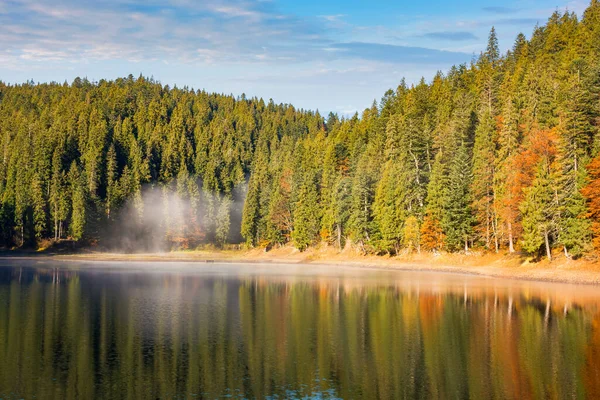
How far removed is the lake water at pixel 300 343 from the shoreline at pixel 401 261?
18.7 ft

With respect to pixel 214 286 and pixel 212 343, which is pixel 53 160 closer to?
pixel 214 286

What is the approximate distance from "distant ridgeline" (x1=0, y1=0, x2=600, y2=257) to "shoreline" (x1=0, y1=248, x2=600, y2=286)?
2.18m

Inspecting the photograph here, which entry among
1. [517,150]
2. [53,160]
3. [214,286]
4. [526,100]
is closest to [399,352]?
[214,286]

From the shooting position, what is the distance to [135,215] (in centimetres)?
15450

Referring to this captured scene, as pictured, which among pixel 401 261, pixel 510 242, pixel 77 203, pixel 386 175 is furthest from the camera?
pixel 77 203

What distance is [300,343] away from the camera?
3450 cm

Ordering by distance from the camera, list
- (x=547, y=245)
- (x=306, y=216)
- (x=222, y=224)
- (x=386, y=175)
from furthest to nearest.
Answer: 1. (x=222, y=224)
2. (x=306, y=216)
3. (x=386, y=175)
4. (x=547, y=245)

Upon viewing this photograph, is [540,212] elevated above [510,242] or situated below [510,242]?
above

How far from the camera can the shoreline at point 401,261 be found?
6662 cm

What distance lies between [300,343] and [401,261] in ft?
212

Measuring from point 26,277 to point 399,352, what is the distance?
5687cm

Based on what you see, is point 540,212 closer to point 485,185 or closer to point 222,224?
point 485,185

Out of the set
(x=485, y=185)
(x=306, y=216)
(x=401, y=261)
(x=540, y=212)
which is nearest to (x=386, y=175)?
(x=401, y=261)

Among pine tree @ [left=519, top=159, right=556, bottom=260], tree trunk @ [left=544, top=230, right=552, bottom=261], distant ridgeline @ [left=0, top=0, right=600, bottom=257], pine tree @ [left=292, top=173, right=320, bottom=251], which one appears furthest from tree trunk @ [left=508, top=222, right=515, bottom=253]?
pine tree @ [left=292, top=173, right=320, bottom=251]
